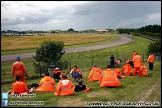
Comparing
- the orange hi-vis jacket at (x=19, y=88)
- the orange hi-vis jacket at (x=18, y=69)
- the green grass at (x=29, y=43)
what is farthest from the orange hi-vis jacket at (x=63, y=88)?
the green grass at (x=29, y=43)

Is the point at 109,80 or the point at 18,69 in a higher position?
the point at 18,69

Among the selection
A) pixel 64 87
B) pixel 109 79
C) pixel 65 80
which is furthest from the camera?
pixel 109 79

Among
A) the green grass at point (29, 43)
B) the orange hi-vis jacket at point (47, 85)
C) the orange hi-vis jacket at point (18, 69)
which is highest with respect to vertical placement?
the green grass at point (29, 43)

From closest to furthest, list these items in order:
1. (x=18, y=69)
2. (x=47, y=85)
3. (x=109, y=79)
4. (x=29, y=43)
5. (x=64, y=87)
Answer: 1. (x=64, y=87)
2. (x=47, y=85)
3. (x=109, y=79)
4. (x=18, y=69)
5. (x=29, y=43)

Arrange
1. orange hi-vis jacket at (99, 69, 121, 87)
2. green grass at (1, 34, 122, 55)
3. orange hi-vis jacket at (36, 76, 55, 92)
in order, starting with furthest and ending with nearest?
green grass at (1, 34, 122, 55) → orange hi-vis jacket at (99, 69, 121, 87) → orange hi-vis jacket at (36, 76, 55, 92)

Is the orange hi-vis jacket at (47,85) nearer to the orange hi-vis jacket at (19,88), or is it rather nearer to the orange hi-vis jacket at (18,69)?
the orange hi-vis jacket at (19,88)

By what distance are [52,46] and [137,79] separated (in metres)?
13.6

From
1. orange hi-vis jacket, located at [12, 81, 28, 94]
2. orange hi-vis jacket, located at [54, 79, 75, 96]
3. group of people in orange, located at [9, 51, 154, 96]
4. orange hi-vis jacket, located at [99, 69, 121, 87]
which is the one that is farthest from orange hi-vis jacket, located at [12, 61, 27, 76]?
orange hi-vis jacket, located at [99, 69, 121, 87]

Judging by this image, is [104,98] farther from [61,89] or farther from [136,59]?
[136,59]

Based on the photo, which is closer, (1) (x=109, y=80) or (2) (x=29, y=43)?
(1) (x=109, y=80)

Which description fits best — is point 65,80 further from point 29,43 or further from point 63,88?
point 29,43

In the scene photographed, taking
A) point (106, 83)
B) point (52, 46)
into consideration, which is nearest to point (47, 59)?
point (52, 46)

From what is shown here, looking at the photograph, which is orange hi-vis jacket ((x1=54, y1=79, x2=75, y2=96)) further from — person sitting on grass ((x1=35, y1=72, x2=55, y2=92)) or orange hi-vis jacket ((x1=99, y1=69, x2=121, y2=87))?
orange hi-vis jacket ((x1=99, y1=69, x2=121, y2=87))

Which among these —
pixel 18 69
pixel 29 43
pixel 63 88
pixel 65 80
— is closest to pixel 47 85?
pixel 63 88
